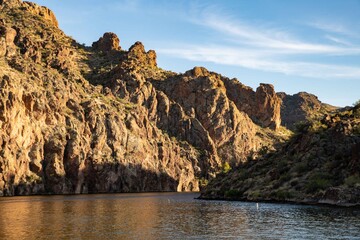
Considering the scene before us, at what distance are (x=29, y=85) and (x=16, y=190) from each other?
48109 mm

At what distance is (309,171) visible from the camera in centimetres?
11431

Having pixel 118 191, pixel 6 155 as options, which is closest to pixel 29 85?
pixel 6 155

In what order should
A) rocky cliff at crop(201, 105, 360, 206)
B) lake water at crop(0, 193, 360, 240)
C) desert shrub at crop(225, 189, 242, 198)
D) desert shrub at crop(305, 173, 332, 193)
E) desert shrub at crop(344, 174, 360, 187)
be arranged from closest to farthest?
1. lake water at crop(0, 193, 360, 240)
2. desert shrub at crop(344, 174, 360, 187)
3. rocky cliff at crop(201, 105, 360, 206)
4. desert shrub at crop(305, 173, 332, 193)
5. desert shrub at crop(225, 189, 242, 198)

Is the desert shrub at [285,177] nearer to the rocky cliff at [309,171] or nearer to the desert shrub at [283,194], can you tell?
the rocky cliff at [309,171]

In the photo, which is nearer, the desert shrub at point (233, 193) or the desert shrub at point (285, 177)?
the desert shrub at point (285, 177)

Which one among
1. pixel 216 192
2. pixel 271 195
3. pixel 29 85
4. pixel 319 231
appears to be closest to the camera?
pixel 319 231

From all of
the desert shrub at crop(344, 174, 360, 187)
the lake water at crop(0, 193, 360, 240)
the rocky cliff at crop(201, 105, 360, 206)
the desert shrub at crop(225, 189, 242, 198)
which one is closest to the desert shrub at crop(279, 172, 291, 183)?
the rocky cliff at crop(201, 105, 360, 206)

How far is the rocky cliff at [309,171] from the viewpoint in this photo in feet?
330

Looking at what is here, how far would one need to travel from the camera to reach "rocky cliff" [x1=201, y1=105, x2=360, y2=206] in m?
100

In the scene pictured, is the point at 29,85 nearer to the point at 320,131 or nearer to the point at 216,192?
the point at 216,192

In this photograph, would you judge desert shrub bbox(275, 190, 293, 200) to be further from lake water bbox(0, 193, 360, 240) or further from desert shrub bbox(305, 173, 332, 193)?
lake water bbox(0, 193, 360, 240)

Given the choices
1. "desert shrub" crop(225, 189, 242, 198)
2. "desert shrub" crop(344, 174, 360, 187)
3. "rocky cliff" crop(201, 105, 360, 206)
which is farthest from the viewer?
"desert shrub" crop(225, 189, 242, 198)

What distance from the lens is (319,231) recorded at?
56.8m

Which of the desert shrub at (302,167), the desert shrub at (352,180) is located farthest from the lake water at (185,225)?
the desert shrub at (302,167)
